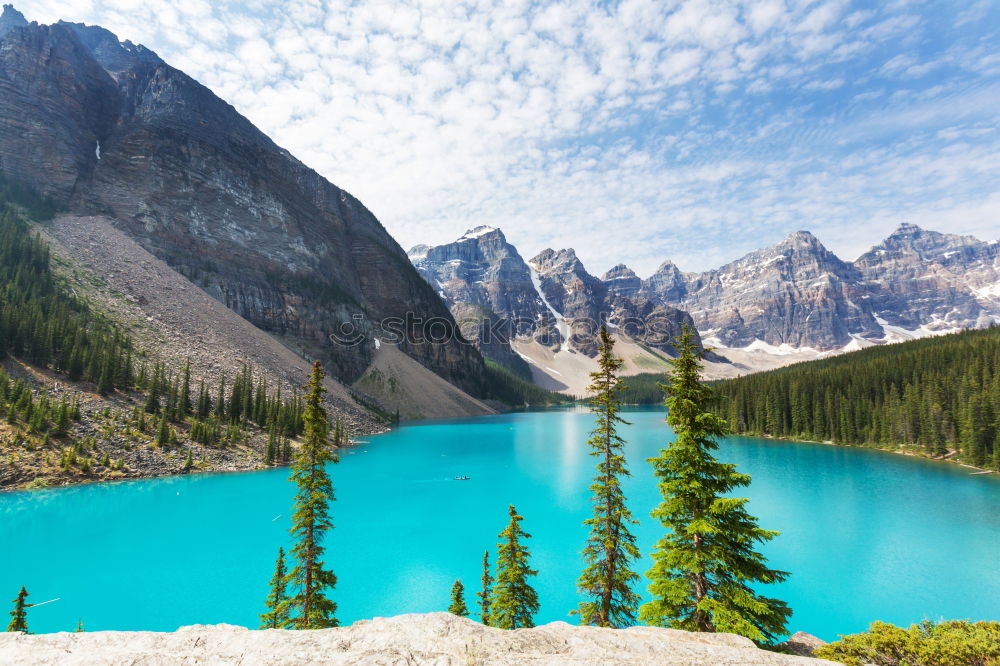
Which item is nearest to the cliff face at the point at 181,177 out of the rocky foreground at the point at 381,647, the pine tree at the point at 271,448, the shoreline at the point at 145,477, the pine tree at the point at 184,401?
the pine tree at the point at 184,401

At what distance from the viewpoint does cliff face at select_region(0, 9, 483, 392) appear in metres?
105

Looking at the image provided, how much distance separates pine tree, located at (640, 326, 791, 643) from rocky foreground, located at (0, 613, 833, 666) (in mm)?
7019

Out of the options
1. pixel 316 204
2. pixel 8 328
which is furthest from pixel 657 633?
Answer: pixel 316 204

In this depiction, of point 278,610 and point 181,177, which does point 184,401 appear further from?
point 181,177

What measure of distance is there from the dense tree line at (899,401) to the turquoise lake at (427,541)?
36.4ft

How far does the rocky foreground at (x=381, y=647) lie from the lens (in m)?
5.81

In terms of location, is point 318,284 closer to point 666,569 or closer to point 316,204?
point 316,204

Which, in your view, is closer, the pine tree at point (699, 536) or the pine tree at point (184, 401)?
the pine tree at point (699, 536)

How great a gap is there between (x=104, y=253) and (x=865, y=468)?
134m

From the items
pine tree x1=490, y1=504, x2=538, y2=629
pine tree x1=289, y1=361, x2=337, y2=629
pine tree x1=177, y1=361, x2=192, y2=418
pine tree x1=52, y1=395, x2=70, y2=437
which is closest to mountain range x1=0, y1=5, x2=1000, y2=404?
pine tree x1=177, y1=361, x2=192, y2=418

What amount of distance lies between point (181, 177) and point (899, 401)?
549 ft

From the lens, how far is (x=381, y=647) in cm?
646

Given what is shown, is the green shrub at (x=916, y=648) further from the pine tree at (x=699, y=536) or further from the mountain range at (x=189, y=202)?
the mountain range at (x=189, y=202)

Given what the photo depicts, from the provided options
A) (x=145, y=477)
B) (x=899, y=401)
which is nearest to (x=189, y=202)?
(x=145, y=477)
